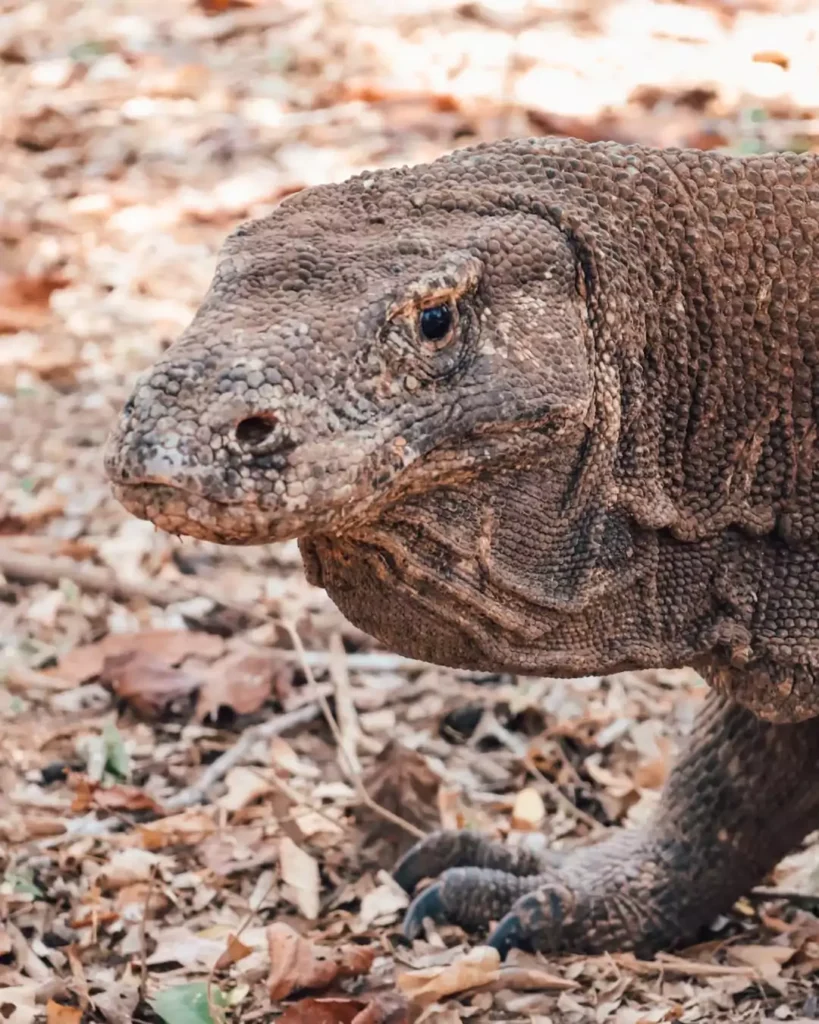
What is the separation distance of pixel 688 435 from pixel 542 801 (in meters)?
1.86

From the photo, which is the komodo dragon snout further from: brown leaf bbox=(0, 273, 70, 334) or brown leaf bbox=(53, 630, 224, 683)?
brown leaf bbox=(0, 273, 70, 334)

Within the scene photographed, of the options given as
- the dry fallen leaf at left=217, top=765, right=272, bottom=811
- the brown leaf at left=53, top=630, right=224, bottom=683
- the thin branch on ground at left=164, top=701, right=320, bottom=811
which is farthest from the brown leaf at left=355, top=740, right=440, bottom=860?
the brown leaf at left=53, top=630, right=224, bottom=683

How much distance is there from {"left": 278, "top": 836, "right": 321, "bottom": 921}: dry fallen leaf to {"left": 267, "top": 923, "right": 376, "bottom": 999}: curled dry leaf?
32 centimetres

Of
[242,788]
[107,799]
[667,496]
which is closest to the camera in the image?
[667,496]

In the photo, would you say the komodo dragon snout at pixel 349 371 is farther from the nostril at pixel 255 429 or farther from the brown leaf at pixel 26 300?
the brown leaf at pixel 26 300

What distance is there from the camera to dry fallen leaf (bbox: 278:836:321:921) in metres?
4.36

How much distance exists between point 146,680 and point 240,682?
0.28 m

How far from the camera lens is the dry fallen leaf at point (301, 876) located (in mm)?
4355

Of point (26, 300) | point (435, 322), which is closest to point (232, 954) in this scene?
point (435, 322)

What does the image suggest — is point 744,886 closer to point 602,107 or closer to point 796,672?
point 796,672

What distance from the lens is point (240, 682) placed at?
5.33 m

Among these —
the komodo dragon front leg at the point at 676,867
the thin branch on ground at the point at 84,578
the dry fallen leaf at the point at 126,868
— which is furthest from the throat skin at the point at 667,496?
the thin branch on ground at the point at 84,578

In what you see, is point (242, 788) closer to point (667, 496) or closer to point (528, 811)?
point (528, 811)

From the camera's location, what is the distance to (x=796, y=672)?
135 inches
